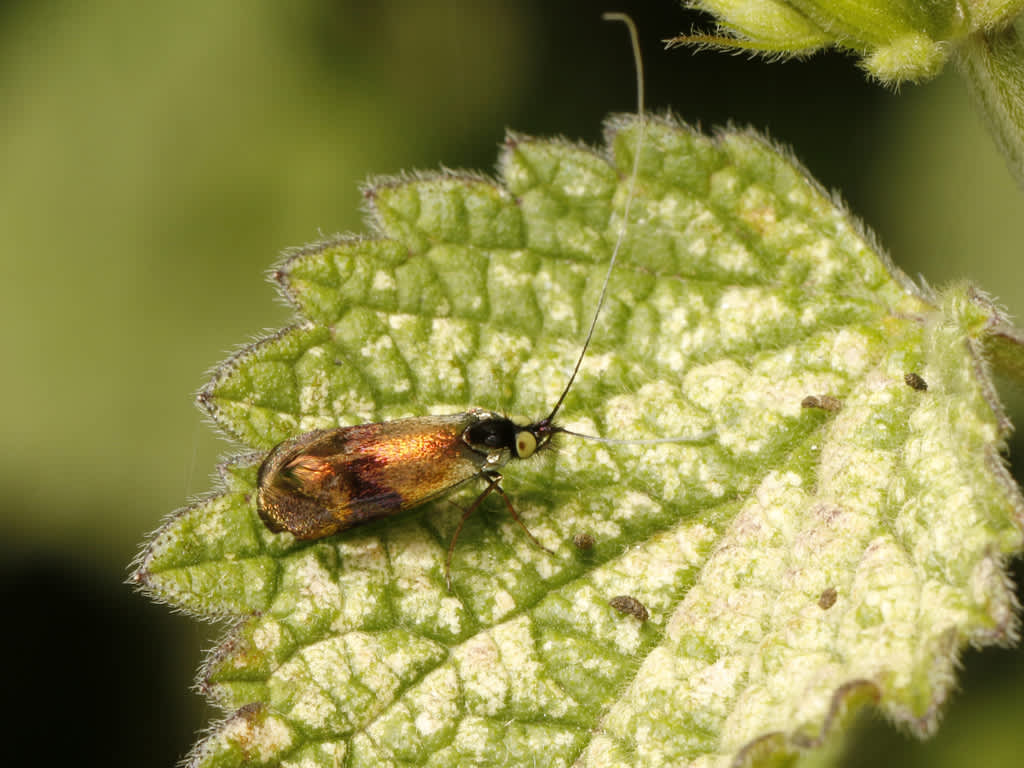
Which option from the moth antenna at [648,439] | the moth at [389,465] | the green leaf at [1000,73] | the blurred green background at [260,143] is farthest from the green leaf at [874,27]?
the blurred green background at [260,143]

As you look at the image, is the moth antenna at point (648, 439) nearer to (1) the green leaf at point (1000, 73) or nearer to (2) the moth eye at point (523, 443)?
(2) the moth eye at point (523, 443)

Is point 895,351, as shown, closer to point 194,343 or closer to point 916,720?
point 916,720

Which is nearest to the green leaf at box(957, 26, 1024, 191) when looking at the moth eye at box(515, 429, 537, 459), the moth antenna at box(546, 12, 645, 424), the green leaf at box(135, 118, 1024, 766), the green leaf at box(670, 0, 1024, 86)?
the green leaf at box(670, 0, 1024, 86)

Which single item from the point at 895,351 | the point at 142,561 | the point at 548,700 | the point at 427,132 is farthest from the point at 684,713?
the point at 427,132

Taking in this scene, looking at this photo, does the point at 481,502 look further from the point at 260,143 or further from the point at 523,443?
the point at 260,143

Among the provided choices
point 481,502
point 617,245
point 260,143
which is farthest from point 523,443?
point 260,143

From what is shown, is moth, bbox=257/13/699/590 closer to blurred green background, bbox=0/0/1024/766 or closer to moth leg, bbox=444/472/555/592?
moth leg, bbox=444/472/555/592
